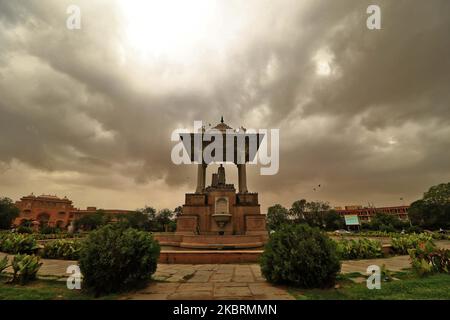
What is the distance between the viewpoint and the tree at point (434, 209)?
48188 millimetres

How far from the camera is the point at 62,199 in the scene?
85938 mm

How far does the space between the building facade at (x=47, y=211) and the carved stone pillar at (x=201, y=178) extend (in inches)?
2875

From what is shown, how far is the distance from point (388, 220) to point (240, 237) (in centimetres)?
5484

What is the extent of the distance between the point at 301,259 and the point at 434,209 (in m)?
63.4

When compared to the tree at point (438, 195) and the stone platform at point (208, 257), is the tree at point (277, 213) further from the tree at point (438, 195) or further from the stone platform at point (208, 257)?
the stone platform at point (208, 257)

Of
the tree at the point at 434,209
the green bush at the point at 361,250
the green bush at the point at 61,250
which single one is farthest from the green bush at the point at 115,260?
the tree at the point at 434,209

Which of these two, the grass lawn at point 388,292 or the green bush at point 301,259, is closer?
the grass lawn at point 388,292

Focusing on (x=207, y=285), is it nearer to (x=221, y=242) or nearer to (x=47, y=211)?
(x=221, y=242)

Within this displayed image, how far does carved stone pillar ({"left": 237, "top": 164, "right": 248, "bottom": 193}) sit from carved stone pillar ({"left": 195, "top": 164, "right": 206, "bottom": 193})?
3574 millimetres

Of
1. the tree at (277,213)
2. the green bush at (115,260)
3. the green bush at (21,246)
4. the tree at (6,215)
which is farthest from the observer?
the tree at (277,213)

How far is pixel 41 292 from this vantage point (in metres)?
5.23

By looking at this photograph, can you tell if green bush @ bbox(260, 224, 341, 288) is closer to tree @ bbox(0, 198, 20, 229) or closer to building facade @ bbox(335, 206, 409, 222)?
tree @ bbox(0, 198, 20, 229)

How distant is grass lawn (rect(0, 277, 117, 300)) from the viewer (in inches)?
193
